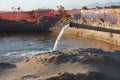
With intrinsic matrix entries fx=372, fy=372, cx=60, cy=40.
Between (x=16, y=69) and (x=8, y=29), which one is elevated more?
(x=16, y=69)

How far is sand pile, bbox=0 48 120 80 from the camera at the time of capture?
1555 centimetres

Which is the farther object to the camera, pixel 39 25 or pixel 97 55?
pixel 39 25

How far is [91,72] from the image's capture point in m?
15.4

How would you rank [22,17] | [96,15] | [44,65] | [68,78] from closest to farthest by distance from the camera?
[68,78]
[44,65]
[96,15]
[22,17]

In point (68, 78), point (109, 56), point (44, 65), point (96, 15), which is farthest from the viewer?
point (96, 15)

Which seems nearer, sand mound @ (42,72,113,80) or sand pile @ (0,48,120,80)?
sand mound @ (42,72,113,80)

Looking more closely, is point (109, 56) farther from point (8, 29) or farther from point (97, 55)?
point (8, 29)

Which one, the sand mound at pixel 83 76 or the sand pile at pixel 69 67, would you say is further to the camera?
the sand pile at pixel 69 67

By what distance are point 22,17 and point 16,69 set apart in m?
61.7

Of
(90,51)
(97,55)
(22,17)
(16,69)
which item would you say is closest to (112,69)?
(97,55)

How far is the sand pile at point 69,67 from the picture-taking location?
15550 mm

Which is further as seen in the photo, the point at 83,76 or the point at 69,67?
the point at 69,67

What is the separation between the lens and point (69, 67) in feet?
54.1

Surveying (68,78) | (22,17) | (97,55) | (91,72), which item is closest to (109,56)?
(97,55)
